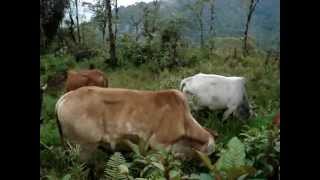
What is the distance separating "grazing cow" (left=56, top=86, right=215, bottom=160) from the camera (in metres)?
2.55

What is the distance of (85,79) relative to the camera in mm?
2643

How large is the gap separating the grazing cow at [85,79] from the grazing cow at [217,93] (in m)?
0.38

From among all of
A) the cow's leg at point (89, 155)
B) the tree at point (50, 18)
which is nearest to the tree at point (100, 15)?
the tree at point (50, 18)

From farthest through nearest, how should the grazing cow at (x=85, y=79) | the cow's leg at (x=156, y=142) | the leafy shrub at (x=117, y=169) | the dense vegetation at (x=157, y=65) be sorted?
the grazing cow at (x=85, y=79) < the cow's leg at (x=156, y=142) < the dense vegetation at (x=157, y=65) < the leafy shrub at (x=117, y=169)

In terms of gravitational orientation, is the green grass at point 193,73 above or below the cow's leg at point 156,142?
above

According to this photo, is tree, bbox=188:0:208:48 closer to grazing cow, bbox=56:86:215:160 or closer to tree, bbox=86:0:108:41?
grazing cow, bbox=56:86:215:160

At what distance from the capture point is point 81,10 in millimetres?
2584

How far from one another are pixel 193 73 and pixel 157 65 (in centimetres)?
18

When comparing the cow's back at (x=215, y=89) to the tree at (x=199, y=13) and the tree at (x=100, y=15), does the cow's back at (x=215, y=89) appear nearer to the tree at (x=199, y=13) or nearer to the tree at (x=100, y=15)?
the tree at (x=199, y=13)

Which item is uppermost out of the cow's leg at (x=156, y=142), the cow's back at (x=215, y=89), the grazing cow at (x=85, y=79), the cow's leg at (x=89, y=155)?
the grazing cow at (x=85, y=79)

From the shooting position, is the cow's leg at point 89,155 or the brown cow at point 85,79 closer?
the cow's leg at point 89,155

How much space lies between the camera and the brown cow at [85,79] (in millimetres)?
2512

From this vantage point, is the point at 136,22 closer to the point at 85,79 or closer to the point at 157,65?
the point at 157,65

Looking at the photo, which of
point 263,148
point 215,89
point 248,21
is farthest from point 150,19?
point 263,148
